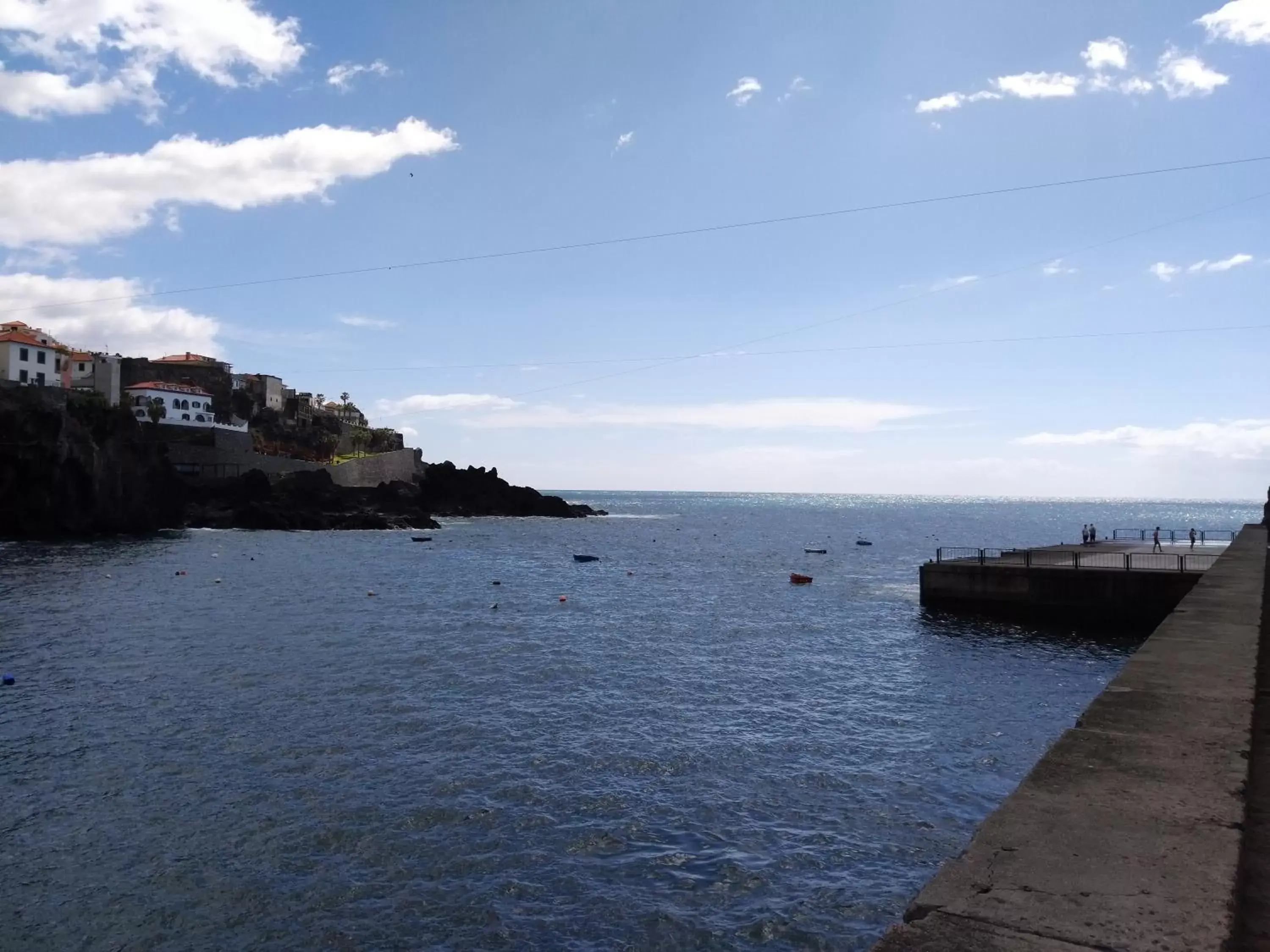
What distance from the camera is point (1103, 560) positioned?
4738cm

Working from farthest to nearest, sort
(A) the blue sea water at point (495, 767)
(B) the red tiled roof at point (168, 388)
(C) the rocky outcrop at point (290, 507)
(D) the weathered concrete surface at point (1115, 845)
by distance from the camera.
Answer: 1. (B) the red tiled roof at point (168, 388)
2. (C) the rocky outcrop at point (290, 507)
3. (A) the blue sea water at point (495, 767)
4. (D) the weathered concrete surface at point (1115, 845)

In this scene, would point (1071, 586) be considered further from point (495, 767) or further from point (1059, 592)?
point (495, 767)

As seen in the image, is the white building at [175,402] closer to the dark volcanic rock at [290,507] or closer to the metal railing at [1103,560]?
the dark volcanic rock at [290,507]

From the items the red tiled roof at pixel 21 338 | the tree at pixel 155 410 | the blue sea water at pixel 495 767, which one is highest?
the red tiled roof at pixel 21 338

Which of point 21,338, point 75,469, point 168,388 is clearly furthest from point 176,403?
point 75,469

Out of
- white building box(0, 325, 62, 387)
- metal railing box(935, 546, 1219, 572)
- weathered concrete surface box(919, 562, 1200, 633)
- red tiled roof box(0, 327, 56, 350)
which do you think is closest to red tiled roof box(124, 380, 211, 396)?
white building box(0, 325, 62, 387)

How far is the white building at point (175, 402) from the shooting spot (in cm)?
12375

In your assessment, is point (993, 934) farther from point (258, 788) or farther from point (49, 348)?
point (49, 348)

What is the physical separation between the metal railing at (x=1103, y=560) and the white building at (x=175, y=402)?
116385 mm

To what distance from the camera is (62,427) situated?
84250 millimetres

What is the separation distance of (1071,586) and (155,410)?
122 meters

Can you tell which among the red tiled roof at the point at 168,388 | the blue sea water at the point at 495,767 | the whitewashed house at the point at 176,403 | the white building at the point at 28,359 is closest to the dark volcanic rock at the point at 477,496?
the whitewashed house at the point at 176,403

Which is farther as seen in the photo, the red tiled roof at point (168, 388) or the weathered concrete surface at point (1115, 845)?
the red tiled roof at point (168, 388)

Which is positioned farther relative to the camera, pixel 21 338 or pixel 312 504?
pixel 312 504
